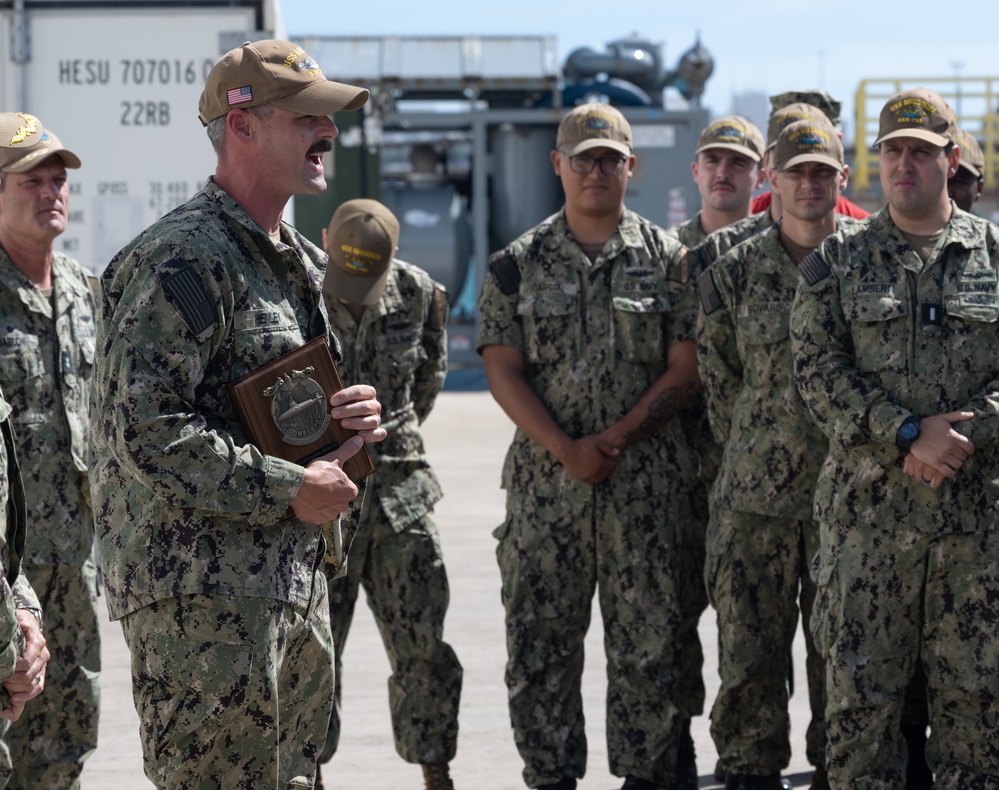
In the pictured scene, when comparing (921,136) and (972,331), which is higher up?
(921,136)

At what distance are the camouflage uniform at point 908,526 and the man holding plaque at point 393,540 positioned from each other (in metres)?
1.27

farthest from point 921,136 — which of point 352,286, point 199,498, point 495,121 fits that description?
point 495,121

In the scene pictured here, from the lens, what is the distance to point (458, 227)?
18625 mm

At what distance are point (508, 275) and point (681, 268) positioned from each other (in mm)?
562

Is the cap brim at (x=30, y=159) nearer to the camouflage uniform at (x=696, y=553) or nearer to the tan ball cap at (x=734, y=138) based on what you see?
the camouflage uniform at (x=696, y=553)

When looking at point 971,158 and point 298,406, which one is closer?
point 298,406

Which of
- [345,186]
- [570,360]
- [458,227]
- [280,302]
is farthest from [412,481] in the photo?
[458,227]

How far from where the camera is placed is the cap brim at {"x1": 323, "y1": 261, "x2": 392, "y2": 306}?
4.72 metres

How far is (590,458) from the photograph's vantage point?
14.9 feet

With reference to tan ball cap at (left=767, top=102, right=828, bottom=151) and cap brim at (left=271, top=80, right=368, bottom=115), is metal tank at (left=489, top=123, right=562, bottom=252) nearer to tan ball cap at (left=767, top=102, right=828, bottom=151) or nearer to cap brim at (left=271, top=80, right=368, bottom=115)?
tan ball cap at (left=767, top=102, right=828, bottom=151)

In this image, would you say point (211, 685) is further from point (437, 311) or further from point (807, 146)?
point (807, 146)

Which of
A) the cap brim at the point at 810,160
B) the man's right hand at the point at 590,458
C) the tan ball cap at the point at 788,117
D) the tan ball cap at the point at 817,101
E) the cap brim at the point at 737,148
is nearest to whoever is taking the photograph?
the man's right hand at the point at 590,458

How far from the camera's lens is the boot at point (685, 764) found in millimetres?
4754

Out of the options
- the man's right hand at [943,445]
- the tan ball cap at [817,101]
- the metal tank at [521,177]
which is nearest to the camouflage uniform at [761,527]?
the man's right hand at [943,445]
